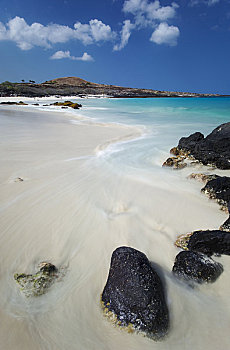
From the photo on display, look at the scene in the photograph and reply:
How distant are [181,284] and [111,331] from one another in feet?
2.62

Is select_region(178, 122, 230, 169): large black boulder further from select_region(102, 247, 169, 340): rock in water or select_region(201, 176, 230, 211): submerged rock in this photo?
select_region(102, 247, 169, 340): rock in water

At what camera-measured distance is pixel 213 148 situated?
553cm

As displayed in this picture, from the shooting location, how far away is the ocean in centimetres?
157

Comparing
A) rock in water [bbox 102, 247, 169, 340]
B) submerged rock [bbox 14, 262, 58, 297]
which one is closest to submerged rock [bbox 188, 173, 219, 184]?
rock in water [bbox 102, 247, 169, 340]

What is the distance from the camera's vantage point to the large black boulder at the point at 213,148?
5.14 m

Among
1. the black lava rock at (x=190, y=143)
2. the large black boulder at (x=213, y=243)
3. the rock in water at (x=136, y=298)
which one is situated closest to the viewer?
the rock in water at (x=136, y=298)

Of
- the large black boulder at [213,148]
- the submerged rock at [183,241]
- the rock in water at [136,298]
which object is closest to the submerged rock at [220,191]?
the submerged rock at [183,241]

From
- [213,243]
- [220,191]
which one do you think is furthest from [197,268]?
[220,191]

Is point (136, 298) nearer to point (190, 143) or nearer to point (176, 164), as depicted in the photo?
point (176, 164)

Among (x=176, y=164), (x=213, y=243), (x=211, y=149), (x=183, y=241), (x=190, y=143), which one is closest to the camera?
(x=213, y=243)

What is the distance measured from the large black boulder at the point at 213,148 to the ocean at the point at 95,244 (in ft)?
1.42

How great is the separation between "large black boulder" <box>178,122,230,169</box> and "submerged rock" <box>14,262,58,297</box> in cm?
463

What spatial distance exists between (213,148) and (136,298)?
16.3 ft

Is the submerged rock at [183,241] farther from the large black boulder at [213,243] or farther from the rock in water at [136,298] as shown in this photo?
the rock in water at [136,298]
